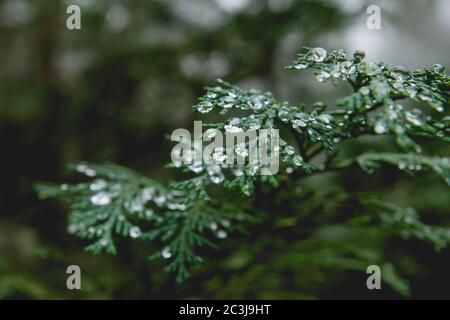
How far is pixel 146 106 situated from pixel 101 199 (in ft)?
5.06

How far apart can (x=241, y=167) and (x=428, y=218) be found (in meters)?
2.07

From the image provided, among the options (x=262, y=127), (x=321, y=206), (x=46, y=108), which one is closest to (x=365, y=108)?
(x=262, y=127)

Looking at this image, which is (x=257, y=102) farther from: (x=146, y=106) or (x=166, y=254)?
(x=146, y=106)

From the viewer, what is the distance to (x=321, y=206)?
1.48 meters

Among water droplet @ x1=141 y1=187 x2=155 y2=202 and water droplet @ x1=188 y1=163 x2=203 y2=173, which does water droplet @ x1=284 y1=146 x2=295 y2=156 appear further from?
water droplet @ x1=141 y1=187 x2=155 y2=202

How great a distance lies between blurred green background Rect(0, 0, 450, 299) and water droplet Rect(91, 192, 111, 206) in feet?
1.59

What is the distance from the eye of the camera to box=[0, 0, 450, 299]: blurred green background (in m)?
2.33

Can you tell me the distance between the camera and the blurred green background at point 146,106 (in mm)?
2326

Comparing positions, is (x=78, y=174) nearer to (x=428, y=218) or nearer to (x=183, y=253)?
(x=183, y=253)

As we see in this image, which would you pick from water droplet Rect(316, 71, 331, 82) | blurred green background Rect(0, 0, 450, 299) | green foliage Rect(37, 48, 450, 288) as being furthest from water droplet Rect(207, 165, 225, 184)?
blurred green background Rect(0, 0, 450, 299)

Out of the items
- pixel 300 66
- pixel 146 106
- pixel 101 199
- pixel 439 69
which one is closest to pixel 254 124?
pixel 300 66

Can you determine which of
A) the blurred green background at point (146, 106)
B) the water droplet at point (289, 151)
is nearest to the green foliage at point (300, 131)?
the water droplet at point (289, 151)

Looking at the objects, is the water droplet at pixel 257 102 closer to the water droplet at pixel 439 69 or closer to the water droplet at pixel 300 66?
the water droplet at pixel 300 66

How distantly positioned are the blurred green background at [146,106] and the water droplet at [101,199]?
48cm
